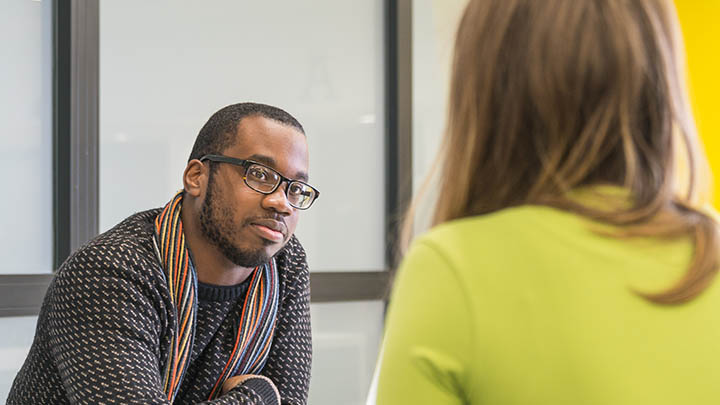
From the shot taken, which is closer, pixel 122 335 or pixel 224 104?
pixel 122 335

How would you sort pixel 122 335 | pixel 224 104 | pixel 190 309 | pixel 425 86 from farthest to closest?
pixel 425 86 < pixel 224 104 < pixel 190 309 < pixel 122 335

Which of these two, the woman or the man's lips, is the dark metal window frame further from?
the woman

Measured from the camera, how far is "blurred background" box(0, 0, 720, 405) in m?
2.46

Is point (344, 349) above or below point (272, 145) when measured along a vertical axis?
below

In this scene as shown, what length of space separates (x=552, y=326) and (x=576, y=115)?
7.5 inches

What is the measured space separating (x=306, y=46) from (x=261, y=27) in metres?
0.21

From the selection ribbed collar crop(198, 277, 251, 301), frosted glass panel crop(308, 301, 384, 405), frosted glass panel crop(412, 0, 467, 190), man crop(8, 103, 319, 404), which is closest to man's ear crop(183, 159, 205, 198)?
man crop(8, 103, 319, 404)

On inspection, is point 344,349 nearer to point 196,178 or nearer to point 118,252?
point 196,178

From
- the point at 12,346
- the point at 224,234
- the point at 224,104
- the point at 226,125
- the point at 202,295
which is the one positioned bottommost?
the point at 12,346

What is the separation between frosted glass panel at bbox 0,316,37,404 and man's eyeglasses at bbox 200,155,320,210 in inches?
39.7

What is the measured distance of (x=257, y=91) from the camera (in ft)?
9.98

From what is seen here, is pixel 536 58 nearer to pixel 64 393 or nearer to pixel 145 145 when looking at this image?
pixel 64 393

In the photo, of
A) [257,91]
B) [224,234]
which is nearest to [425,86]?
[257,91]

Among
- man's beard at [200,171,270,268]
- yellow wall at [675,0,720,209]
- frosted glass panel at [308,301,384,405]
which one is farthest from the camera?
yellow wall at [675,0,720,209]
